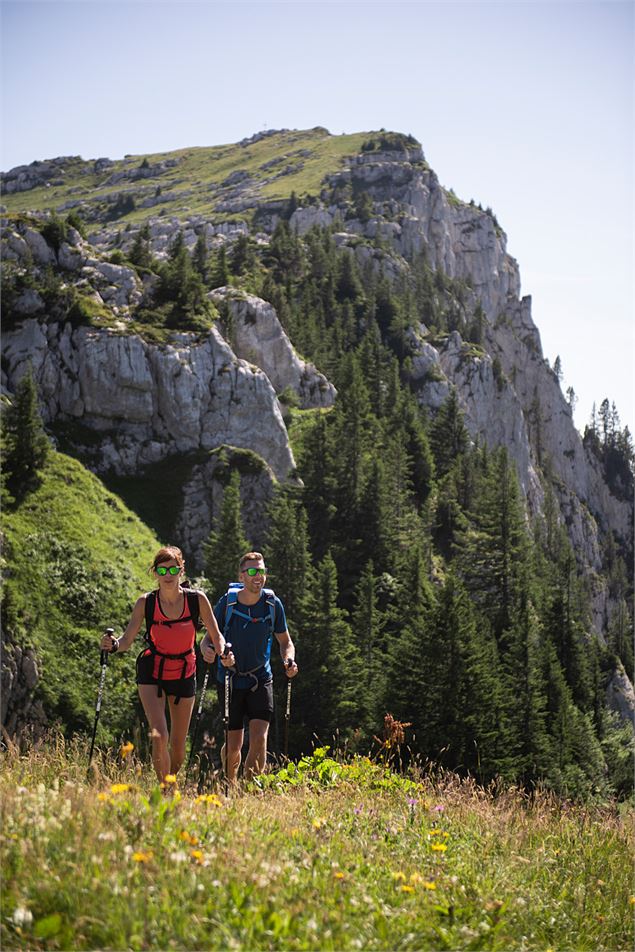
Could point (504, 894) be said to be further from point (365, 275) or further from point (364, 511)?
point (365, 275)

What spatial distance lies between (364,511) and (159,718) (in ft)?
157

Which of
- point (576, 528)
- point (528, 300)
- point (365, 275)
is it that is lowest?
point (576, 528)

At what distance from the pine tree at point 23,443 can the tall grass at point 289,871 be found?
3477cm

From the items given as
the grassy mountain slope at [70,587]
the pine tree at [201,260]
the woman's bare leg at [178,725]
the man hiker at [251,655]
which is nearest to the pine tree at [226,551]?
the grassy mountain slope at [70,587]

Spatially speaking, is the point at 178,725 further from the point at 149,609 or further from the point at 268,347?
the point at 268,347

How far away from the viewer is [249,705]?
27.1 feet

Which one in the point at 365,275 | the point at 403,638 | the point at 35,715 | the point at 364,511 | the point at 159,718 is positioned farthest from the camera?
the point at 365,275

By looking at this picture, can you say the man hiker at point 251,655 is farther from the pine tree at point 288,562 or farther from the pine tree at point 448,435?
the pine tree at point 448,435

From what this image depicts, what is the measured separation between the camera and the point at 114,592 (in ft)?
118

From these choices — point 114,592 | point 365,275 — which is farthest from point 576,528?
point 114,592

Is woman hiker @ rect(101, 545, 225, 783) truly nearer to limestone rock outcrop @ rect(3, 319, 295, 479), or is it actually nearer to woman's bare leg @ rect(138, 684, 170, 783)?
woman's bare leg @ rect(138, 684, 170, 783)

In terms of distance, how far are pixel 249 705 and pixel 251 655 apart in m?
0.60

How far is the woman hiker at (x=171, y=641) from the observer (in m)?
7.44

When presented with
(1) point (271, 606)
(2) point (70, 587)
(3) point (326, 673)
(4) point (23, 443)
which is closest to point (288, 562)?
(3) point (326, 673)
